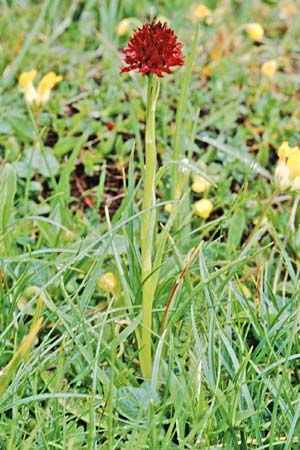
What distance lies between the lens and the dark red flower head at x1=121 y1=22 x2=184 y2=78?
1.20 meters

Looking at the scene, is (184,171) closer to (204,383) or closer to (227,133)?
(204,383)

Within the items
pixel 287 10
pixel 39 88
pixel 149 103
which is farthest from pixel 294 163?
pixel 287 10

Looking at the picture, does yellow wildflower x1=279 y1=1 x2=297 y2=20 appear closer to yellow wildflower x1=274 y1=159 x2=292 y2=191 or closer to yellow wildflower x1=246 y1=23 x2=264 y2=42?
Answer: yellow wildflower x1=246 y1=23 x2=264 y2=42

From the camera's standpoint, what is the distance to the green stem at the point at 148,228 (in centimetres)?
126

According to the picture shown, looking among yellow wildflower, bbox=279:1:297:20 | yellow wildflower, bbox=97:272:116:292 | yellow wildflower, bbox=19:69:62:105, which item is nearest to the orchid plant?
yellow wildflower, bbox=97:272:116:292

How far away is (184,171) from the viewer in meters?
1.62

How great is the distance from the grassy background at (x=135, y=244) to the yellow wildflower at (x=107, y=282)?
18mm

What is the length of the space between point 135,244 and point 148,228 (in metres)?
0.22

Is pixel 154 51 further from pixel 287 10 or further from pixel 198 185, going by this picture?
pixel 287 10

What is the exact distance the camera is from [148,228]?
Result: 1332 mm

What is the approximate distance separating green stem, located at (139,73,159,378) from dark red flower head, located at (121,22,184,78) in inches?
1.0

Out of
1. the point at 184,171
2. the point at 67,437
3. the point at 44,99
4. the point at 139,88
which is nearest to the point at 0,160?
the point at 44,99

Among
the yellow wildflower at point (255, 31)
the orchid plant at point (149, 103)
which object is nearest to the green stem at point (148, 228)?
the orchid plant at point (149, 103)

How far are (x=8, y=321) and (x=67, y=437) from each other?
0.32m
